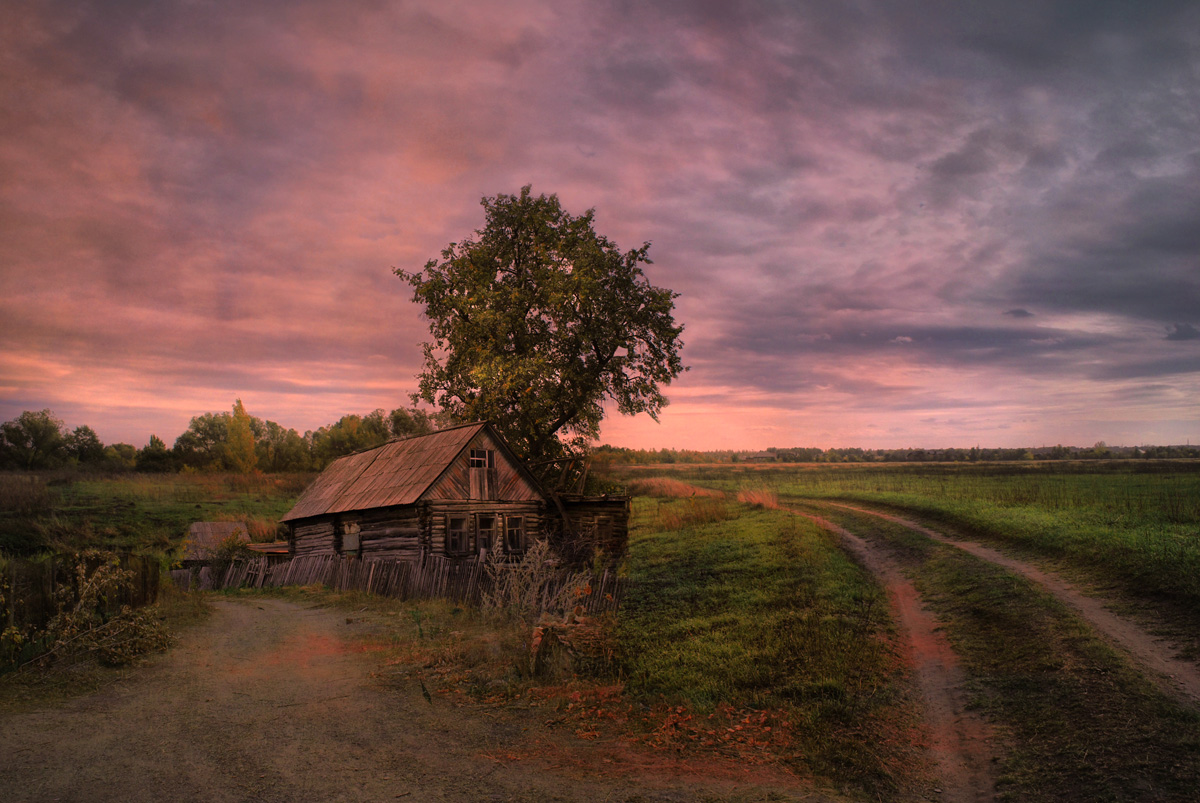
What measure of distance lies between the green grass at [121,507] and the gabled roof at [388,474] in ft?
30.4

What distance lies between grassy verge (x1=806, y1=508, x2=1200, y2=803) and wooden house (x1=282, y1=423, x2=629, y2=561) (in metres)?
13.7

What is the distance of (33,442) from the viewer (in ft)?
240

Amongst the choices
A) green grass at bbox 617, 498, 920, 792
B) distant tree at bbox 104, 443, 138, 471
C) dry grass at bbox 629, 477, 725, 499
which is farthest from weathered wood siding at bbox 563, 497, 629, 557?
distant tree at bbox 104, 443, 138, 471

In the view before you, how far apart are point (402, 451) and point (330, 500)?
12.4ft

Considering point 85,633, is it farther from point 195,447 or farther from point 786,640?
point 195,447

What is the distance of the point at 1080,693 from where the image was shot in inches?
375

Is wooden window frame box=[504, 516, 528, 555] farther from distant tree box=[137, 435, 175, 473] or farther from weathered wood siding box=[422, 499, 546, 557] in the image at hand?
distant tree box=[137, 435, 175, 473]

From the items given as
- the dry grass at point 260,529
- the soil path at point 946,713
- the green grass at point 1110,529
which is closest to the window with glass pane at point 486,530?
the soil path at point 946,713

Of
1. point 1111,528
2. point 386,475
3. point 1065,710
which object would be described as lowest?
point 1065,710

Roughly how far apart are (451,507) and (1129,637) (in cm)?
1855

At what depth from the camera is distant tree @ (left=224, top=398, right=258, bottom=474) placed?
8419 centimetres

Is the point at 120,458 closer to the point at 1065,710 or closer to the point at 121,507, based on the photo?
the point at 121,507

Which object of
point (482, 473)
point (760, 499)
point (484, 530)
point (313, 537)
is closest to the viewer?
point (482, 473)

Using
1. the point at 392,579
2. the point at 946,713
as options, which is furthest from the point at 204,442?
the point at 946,713
